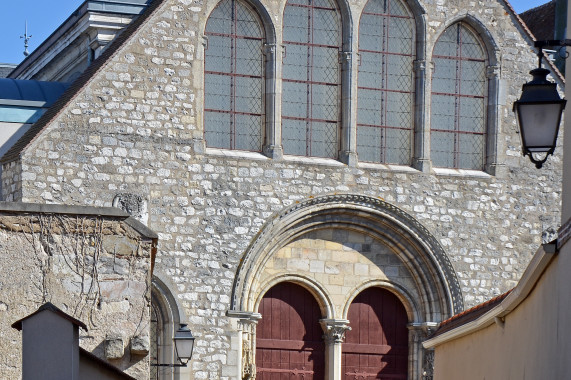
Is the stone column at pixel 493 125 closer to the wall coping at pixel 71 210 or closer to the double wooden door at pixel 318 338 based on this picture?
the double wooden door at pixel 318 338

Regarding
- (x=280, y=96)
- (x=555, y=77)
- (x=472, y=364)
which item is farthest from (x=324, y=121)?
(x=472, y=364)

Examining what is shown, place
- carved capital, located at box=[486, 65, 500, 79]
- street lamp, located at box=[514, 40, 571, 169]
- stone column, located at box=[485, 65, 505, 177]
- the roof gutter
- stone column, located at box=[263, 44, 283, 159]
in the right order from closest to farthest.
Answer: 1. street lamp, located at box=[514, 40, 571, 169]
2. the roof gutter
3. stone column, located at box=[263, 44, 283, 159]
4. stone column, located at box=[485, 65, 505, 177]
5. carved capital, located at box=[486, 65, 500, 79]

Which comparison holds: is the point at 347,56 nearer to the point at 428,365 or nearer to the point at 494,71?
the point at 494,71

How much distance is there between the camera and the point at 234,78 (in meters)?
23.0

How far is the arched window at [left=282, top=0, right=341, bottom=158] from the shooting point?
2334 cm

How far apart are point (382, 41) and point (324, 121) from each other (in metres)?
1.74

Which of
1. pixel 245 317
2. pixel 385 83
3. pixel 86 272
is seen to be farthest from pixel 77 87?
pixel 86 272

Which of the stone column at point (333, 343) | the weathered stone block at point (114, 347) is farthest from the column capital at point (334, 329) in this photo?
the weathered stone block at point (114, 347)

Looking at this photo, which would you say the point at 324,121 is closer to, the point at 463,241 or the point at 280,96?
the point at 280,96

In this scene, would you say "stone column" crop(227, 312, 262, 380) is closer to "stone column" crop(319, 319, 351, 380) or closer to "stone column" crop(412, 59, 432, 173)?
"stone column" crop(319, 319, 351, 380)

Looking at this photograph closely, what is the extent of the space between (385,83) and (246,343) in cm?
504

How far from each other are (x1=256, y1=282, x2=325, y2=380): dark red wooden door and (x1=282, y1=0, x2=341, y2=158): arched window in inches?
95.1

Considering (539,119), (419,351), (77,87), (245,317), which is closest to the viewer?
(539,119)

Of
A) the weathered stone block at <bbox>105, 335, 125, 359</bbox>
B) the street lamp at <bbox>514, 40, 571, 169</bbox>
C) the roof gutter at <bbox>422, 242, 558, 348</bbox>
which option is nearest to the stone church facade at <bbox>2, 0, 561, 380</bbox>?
the roof gutter at <bbox>422, 242, 558, 348</bbox>
